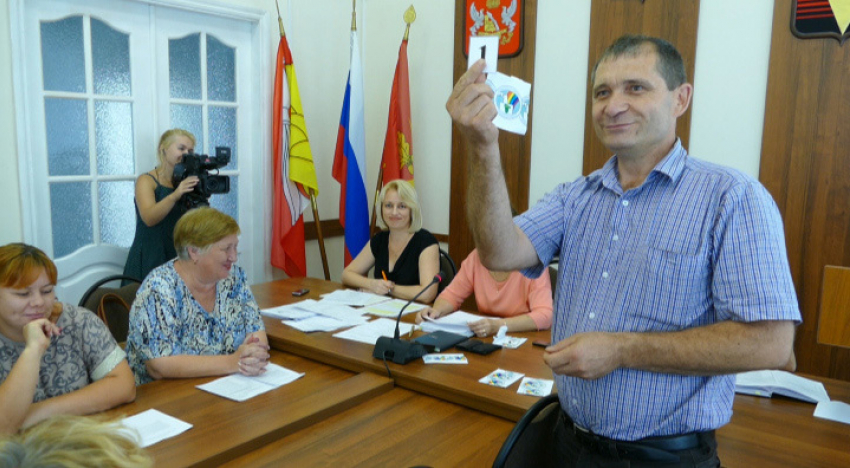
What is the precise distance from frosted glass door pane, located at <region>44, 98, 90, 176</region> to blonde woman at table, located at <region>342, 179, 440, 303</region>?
5.13 feet

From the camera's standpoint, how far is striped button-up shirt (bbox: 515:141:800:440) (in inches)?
42.9

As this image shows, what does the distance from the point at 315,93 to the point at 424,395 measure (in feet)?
10.4

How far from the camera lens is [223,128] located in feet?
13.3

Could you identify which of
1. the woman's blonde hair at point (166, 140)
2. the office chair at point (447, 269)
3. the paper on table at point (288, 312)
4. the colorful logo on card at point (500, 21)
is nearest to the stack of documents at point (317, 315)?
the paper on table at point (288, 312)

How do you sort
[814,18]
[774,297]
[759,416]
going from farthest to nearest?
[814,18]
[759,416]
[774,297]

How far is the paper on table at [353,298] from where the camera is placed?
2859mm

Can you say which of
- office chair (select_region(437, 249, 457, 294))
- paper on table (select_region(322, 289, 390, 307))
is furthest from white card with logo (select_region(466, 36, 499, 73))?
office chair (select_region(437, 249, 457, 294))

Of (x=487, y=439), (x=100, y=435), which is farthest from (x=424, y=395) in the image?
(x=100, y=435)

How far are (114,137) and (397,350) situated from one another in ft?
7.90

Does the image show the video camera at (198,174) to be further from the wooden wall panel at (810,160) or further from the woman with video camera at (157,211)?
the wooden wall panel at (810,160)

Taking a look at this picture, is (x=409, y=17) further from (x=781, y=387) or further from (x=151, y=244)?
(x=781, y=387)

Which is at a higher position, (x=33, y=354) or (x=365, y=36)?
(x=365, y=36)

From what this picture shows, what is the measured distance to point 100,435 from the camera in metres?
0.72

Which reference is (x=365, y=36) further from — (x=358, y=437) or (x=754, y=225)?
(x=754, y=225)
